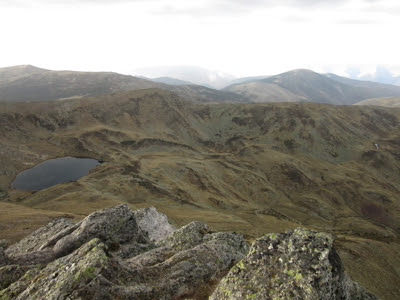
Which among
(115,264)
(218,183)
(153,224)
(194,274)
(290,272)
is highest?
(290,272)

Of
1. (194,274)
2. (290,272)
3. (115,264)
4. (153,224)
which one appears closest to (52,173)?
(153,224)

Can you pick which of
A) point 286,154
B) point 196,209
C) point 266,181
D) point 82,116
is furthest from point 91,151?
point 286,154

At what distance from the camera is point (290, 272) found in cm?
1543

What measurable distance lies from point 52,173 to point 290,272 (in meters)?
127

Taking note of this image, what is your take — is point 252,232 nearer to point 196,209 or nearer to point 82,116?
point 196,209

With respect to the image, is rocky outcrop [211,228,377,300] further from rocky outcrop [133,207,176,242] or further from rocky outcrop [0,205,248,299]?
rocky outcrop [133,207,176,242]

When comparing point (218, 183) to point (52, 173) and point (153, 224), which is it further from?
point (153, 224)

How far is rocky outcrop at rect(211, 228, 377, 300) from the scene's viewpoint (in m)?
14.6

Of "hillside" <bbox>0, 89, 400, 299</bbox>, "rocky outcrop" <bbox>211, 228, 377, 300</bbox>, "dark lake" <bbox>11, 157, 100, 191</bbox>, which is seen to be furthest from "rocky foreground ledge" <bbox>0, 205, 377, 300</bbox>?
"dark lake" <bbox>11, 157, 100, 191</bbox>

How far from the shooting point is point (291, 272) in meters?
15.4

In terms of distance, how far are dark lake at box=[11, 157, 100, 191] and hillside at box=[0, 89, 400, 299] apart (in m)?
5.08

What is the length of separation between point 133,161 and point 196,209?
60.6 m

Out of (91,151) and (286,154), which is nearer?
(91,151)

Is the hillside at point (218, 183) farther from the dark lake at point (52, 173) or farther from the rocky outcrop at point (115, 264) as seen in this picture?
the rocky outcrop at point (115, 264)
